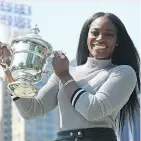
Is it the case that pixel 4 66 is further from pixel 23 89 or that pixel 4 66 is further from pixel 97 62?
pixel 97 62

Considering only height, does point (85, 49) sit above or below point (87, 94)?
above

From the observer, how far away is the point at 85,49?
1607 millimetres

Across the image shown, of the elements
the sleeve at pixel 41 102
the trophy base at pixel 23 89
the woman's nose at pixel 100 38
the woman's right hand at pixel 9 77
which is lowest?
the sleeve at pixel 41 102

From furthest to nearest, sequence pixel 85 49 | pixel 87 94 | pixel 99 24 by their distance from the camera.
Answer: pixel 85 49, pixel 99 24, pixel 87 94

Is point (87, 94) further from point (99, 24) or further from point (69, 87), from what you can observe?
point (99, 24)

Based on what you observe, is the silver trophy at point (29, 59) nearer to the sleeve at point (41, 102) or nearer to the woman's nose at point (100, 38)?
the sleeve at point (41, 102)

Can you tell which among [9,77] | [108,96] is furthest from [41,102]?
[108,96]

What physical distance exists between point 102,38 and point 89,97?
0.20m

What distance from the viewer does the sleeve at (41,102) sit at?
59.4 inches

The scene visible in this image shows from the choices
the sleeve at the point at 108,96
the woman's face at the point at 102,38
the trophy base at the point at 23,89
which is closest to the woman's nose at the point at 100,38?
the woman's face at the point at 102,38

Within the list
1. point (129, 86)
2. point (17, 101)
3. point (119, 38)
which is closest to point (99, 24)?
point (119, 38)

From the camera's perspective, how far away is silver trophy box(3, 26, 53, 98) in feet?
4.76

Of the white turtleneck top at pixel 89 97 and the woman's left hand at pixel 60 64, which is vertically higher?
the woman's left hand at pixel 60 64

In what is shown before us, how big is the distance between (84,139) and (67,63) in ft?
0.77
